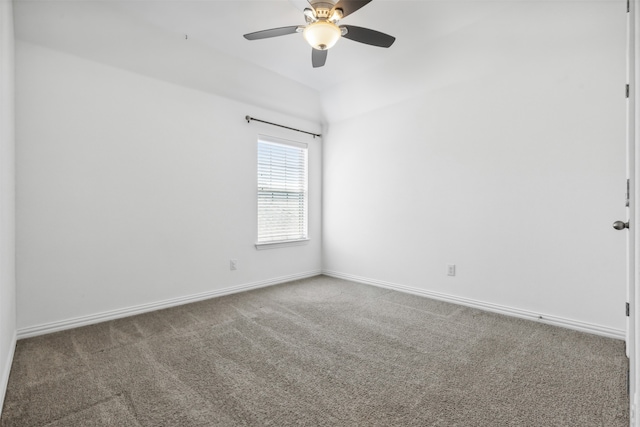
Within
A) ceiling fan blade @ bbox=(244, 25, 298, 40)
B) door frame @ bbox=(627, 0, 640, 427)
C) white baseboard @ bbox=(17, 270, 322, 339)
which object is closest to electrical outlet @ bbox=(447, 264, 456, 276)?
door frame @ bbox=(627, 0, 640, 427)

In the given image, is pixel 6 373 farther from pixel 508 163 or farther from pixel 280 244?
pixel 508 163

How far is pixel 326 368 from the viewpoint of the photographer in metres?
1.97

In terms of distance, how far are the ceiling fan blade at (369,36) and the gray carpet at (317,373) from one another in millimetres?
2340

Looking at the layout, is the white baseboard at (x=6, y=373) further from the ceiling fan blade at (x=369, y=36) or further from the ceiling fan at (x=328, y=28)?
the ceiling fan blade at (x=369, y=36)

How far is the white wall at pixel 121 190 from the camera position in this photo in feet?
8.07

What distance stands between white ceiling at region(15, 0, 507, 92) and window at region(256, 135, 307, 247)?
132 cm

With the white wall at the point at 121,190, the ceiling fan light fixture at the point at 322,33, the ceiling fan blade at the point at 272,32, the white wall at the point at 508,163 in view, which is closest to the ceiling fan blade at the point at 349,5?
the ceiling fan light fixture at the point at 322,33

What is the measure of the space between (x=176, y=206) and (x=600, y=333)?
156 inches

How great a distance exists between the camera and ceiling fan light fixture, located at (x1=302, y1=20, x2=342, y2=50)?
2.19m

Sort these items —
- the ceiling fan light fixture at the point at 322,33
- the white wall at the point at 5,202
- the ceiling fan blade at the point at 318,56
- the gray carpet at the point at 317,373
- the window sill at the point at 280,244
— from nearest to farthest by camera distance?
the gray carpet at the point at 317,373
the white wall at the point at 5,202
the ceiling fan light fixture at the point at 322,33
the ceiling fan blade at the point at 318,56
the window sill at the point at 280,244

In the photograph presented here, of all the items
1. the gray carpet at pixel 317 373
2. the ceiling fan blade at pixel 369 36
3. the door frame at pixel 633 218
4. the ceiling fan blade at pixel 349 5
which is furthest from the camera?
the ceiling fan blade at pixel 369 36

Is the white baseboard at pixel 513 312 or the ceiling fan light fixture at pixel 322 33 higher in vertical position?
the ceiling fan light fixture at pixel 322 33

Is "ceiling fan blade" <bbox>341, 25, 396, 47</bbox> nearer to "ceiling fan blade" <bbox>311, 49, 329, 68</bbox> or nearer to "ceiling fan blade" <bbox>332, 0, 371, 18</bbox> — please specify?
"ceiling fan blade" <bbox>332, 0, 371, 18</bbox>

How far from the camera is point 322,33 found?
2.23 m
